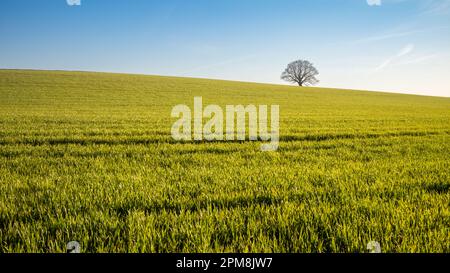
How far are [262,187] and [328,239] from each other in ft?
5.65

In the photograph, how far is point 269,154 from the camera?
25.7 feet

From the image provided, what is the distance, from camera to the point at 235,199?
4.11 m

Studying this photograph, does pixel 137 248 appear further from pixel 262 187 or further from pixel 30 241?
pixel 262 187

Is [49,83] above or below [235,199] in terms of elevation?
above

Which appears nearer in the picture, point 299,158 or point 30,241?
point 30,241

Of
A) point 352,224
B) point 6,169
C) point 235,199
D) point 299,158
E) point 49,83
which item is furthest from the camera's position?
point 49,83

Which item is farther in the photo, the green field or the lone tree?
the lone tree

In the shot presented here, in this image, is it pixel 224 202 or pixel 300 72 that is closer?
pixel 224 202

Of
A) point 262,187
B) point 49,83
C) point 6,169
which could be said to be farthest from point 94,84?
point 262,187

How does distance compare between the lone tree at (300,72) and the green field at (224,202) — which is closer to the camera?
the green field at (224,202)

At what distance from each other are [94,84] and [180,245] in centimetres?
4856

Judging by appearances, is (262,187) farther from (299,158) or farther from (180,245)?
(299,158)
